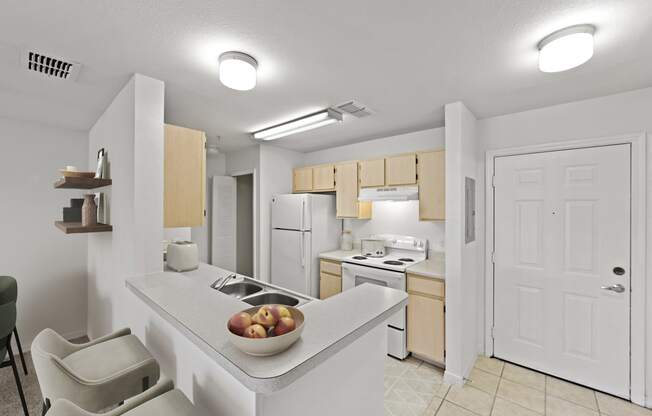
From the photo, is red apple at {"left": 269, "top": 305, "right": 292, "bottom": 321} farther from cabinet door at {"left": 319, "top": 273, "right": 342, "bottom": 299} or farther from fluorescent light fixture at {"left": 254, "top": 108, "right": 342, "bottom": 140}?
cabinet door at {"left": 319, "top": 273, "right": 342, "bottom": 299}

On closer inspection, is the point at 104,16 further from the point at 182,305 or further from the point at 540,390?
the point at 540,390

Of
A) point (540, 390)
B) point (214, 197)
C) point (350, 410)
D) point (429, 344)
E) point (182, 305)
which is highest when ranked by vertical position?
point (214, 197)

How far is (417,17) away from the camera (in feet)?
4.31

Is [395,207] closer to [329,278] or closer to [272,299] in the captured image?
[329,278]

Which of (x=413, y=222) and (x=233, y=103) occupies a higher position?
(x=233, y=103)

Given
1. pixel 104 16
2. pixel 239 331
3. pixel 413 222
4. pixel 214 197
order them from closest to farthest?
pixel 239 331
pixel 104 16
pixel 413 222
pixel 214 197

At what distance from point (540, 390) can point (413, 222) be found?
1.91m

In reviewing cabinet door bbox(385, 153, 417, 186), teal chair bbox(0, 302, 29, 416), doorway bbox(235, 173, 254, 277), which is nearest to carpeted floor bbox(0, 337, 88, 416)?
teal chair bbox(0, 302, 29, 416)

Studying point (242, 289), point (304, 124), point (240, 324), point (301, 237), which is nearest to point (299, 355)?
Result: point (240, 324)

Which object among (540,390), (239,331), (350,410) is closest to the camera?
(239,331)

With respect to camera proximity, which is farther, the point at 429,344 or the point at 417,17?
the point at 429,344

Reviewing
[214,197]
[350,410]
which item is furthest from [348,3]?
[214,197]

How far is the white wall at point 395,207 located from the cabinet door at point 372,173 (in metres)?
0.34

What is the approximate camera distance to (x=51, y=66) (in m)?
1.74
